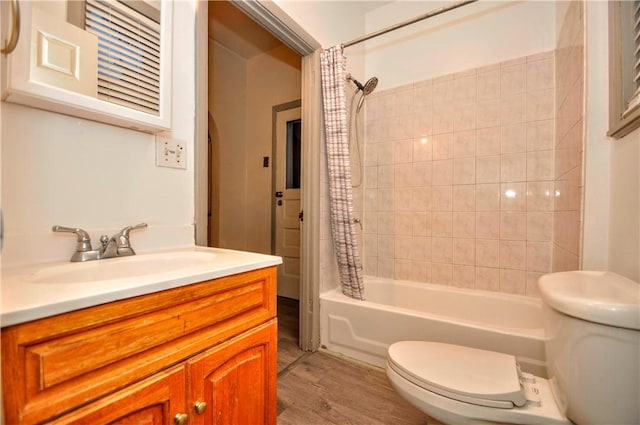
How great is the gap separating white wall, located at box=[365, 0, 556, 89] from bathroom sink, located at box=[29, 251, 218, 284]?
2.16 m

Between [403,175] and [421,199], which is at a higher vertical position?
[403,175]

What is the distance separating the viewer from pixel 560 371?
812 millimetres

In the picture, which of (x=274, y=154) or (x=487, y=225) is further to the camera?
(x=274, y=154)

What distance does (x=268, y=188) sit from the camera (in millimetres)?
3068

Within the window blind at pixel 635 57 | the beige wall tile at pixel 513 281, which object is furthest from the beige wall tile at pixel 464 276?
the window blind at pixel 635 57

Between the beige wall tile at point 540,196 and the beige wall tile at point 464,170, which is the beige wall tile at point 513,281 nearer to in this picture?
the beige wall tile at point 540,196

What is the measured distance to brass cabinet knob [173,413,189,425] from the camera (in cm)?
61

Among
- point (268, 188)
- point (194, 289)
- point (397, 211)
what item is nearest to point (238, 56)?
point (268, 188)

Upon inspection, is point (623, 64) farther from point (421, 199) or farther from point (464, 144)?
point (421, 199)

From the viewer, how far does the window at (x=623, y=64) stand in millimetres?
954

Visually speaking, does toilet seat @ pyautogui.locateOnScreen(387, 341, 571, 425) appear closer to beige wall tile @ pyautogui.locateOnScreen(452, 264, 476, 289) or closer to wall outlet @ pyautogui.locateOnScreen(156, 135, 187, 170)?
beige wall tile @ pyautogui.locateOnScreen(452, 264, 476, 289)

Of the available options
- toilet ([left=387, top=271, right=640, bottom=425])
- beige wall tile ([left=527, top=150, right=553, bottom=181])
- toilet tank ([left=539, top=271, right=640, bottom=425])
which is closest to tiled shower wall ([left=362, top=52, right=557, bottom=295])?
beige wall tile ([left=527, top=150, right=553, bottom=181])

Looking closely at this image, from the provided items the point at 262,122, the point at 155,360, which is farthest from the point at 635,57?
the point at 262,122

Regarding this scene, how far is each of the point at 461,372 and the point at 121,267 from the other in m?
1.18
